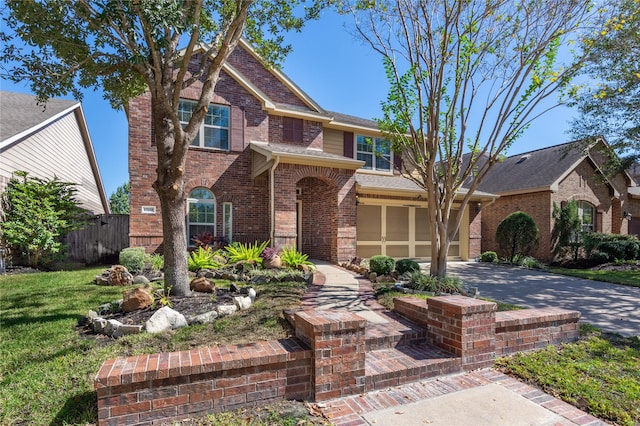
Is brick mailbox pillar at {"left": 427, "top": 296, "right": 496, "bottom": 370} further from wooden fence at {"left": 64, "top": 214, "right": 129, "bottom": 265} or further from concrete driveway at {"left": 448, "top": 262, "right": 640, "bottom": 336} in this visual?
wooden fence at {"left": 64, "top": 214, "right": 129, "bottom": 265}

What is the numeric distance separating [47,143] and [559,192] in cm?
2169

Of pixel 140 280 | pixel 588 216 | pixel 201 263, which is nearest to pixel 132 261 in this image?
pixel 140 280

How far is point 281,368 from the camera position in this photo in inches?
117

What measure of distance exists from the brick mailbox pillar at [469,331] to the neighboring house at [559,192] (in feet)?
45.1

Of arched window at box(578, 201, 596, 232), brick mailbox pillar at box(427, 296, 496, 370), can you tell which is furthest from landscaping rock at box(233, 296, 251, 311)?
arched window at box(578, 201, 596, 232)

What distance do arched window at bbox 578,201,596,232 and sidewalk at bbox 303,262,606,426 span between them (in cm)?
1710

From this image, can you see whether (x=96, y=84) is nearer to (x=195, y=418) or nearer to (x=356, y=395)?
(x=195, y=418)

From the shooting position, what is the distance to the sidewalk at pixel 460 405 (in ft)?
9.16

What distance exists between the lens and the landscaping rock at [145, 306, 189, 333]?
411cm

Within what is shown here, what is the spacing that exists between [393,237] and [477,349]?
9.72 metres

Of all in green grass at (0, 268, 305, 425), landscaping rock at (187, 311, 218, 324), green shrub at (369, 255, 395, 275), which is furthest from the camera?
green shrub at (369, 255, 395, 275)

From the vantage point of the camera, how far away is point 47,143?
1245 centimetres

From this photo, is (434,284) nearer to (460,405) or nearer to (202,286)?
(460,405)

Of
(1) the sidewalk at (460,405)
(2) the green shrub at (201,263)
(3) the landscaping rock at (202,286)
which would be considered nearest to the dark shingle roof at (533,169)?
(1) the sidewalk at (460,405)
